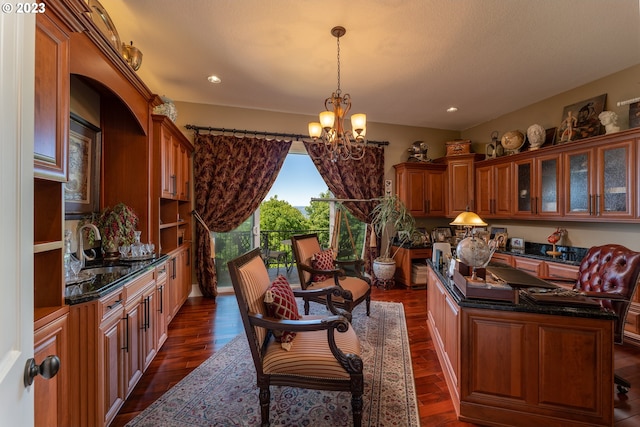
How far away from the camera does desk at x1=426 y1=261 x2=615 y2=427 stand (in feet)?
4.83

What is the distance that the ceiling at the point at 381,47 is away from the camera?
209cm

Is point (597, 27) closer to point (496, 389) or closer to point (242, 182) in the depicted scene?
point (496, 389)

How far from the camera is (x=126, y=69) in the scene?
206cm

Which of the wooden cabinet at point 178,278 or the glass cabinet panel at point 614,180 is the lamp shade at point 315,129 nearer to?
the wooden cabinet at point 178,278

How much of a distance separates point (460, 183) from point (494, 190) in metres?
0.52

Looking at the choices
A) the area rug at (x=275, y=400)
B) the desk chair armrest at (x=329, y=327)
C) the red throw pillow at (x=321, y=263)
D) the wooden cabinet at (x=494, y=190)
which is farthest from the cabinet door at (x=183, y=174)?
the wooden cabinet at (x=494, y=190)

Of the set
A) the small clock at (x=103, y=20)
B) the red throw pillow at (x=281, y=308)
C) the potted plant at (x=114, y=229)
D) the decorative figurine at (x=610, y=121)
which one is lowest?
the red throw pillow at (x=281, y=308)

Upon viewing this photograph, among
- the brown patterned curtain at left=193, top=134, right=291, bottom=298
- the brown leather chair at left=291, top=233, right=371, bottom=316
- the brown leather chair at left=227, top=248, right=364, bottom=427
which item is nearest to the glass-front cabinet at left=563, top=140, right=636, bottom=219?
the brown leather chair at left=291, top=233, right=371, bottom=316

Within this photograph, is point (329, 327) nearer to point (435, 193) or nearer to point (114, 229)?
point (114, 229)

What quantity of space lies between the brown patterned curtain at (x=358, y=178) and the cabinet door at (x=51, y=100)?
3231 mm

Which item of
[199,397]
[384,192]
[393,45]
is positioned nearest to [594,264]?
[393,45]

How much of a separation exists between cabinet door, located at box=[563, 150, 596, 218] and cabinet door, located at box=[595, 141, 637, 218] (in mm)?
73

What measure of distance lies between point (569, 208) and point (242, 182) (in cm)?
434

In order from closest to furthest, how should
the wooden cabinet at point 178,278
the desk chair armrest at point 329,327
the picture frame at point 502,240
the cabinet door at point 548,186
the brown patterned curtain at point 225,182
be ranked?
the desk chair armrest at point 329,327 → the wooden cabinet at point 178,278 → the cabinet door at point 548,186 → the brown patterned curtain at point 225,182 → the picture frame at point 502,240
